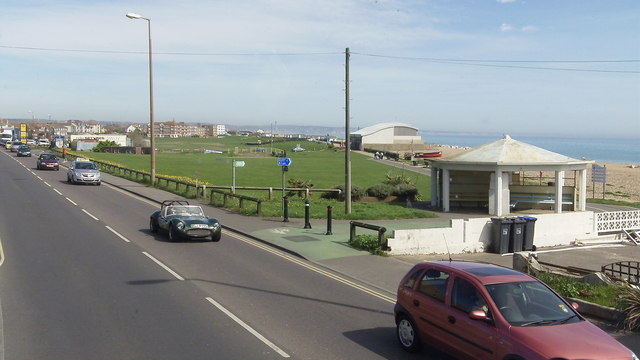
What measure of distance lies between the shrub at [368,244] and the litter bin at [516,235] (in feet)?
17.1

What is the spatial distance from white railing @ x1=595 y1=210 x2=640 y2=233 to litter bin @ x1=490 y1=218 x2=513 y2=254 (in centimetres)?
647

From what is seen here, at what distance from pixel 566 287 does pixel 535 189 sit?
20.0 metres

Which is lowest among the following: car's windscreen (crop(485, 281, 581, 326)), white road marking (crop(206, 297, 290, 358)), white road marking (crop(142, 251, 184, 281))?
white road marking (crop(142, 251, 184, 281))

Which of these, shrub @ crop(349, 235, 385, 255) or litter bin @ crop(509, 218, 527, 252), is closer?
shrub @ crop(349, 235, 385, 255)

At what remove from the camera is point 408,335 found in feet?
30.0

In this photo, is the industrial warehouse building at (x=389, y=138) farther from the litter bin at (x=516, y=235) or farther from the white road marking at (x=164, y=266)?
the white road marking at (x=164, y=266)

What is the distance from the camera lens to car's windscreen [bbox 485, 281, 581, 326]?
770 centimetres

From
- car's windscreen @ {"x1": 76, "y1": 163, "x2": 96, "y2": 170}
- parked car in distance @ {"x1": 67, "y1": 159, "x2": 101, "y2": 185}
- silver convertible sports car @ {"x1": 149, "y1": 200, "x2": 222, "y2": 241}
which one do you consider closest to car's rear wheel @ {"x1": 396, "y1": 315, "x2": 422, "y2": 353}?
silver convertible sports car @ {"x1": 149, "y1": 200, "x2": 222, "y2": 241}

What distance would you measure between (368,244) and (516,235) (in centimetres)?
593

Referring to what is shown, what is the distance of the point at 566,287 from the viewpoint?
12.5 metres

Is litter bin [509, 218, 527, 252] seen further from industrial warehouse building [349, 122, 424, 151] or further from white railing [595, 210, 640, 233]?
industrial warehouse building [349, 122, 424, 151]

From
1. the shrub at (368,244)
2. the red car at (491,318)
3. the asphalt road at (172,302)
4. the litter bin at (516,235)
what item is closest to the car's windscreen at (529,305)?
the red car at (491,318)

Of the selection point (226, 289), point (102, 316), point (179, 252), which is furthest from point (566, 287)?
point (179, 252)

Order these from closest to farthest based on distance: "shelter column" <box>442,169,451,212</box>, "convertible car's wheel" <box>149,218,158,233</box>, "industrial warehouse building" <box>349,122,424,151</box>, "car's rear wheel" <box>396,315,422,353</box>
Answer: "car's rear wheel" <box>396,315,422,353</box> → "convertible car's wheel" <box>149,218,158,233</box> → "shelter column" <box>442,169,451,212</box> → "industrial warehouse building" <box>349,122,424,151</box>
